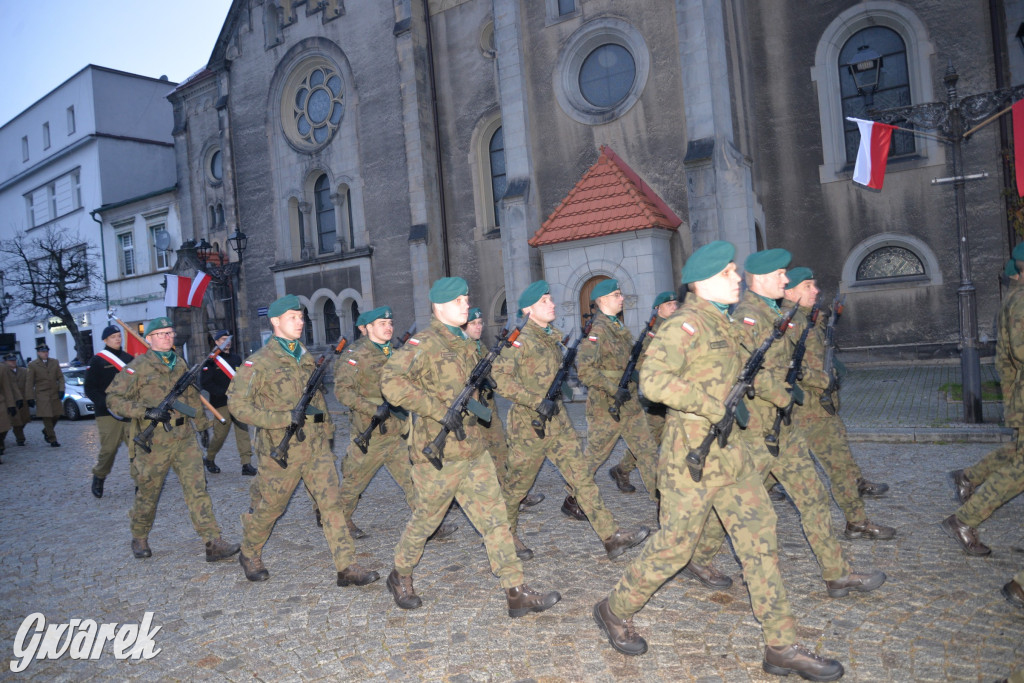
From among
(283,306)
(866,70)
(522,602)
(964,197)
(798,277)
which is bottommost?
(522,602)

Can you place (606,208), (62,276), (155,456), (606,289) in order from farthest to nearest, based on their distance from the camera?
(62,276)
(606,208)
(606,289)
(155,456)

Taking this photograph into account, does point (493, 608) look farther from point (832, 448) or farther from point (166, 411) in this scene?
point (166, 411)

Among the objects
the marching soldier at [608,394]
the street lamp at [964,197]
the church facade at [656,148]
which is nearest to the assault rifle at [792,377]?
the marching soldier at [608,394]

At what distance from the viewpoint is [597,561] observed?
17.4ft

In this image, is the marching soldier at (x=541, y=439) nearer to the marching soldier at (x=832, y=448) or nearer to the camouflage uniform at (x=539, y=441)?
the camouflage uniform at (x=539, y=441)

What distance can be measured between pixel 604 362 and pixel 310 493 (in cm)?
285

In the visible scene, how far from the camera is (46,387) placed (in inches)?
582

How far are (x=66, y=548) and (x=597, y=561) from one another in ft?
16.6

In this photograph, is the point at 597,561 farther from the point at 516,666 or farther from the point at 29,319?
the point at 29,319

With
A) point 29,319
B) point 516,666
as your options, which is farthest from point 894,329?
point 29,319

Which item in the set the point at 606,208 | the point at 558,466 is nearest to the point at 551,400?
the point at 558,466

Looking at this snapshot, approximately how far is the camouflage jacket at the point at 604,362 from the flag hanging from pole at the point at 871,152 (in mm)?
7816

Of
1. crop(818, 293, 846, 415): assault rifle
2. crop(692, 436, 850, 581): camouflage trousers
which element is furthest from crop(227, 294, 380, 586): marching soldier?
crop(818, 293, 846, 415): assault rifle

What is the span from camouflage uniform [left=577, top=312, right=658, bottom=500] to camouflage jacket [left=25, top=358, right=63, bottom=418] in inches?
514
